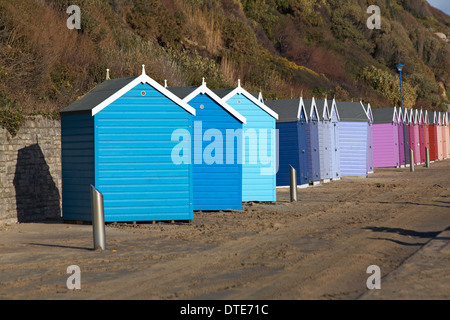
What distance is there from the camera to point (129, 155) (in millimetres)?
14227

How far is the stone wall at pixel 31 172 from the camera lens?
1444 centimetres

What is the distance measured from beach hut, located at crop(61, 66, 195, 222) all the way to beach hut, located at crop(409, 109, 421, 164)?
33715 millimetres

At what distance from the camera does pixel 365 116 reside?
32500 millimetres

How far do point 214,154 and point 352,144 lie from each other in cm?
1622

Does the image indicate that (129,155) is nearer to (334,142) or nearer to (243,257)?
(243,257)

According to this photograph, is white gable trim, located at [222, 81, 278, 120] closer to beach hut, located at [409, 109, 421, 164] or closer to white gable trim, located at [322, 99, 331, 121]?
white gable trim, located at [322, 99, 331, 121]

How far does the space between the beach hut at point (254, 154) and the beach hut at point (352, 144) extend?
1240 cm

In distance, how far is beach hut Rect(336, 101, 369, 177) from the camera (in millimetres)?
32031

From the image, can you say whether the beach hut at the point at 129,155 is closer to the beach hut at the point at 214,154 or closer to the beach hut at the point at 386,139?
the beach hut at the point at 214,154

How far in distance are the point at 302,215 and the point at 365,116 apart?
1744 centimetres

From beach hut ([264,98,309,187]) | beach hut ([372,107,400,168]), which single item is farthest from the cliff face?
beach hut ([372,107,400,168])

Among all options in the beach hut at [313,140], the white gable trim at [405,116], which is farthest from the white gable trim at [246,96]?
the white gable trim at [405,116]
